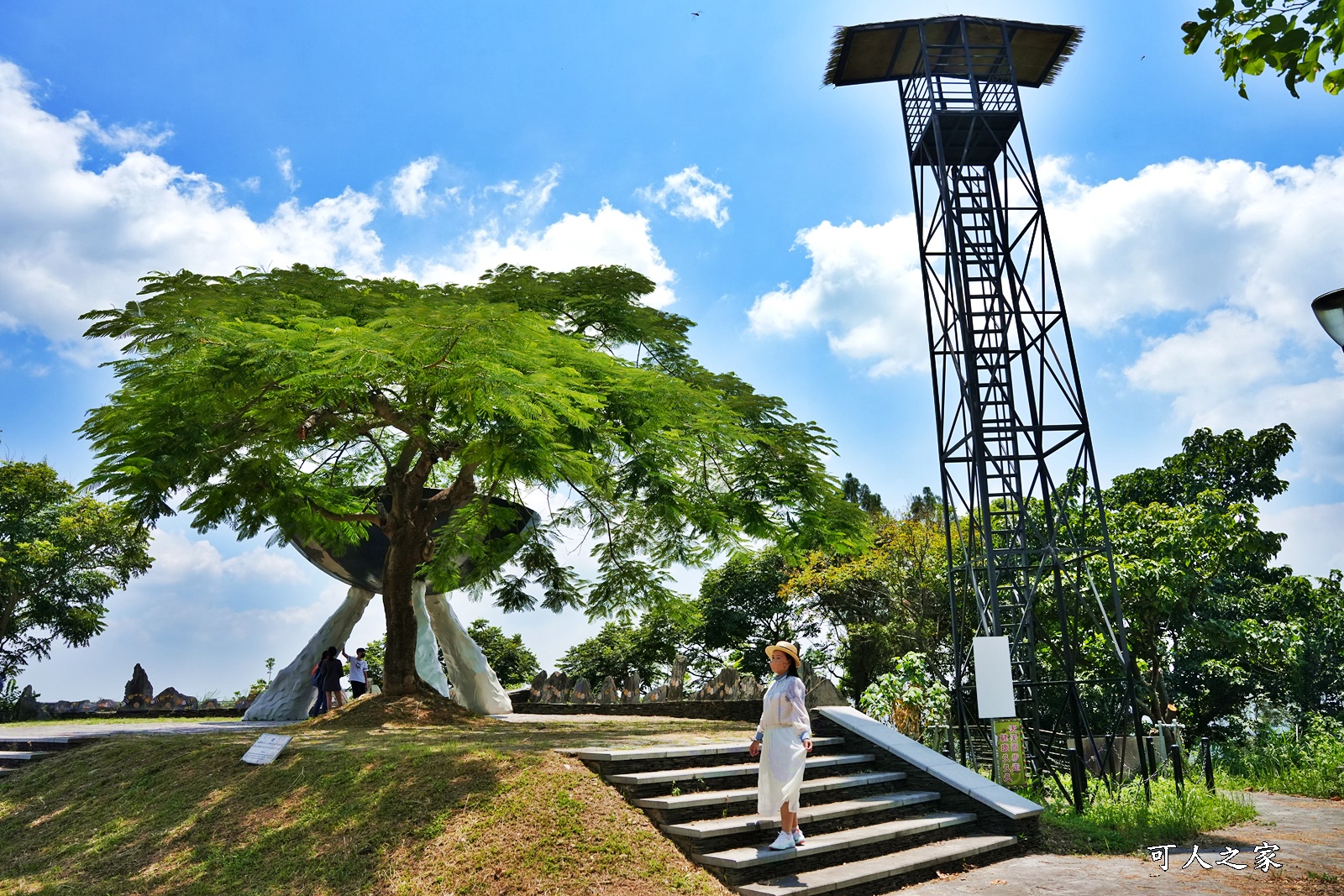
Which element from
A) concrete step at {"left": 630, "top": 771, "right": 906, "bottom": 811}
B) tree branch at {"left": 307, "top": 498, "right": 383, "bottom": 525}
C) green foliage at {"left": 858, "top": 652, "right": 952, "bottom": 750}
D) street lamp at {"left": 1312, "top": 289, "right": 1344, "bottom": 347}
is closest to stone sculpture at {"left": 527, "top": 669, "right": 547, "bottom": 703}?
tree branch at {"left": 307, "top": 498, "right": 383, "bottom": 525}

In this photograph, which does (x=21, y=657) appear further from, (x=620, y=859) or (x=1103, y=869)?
(x=1103, y=869)

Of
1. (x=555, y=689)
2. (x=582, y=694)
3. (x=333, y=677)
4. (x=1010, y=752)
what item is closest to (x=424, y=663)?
(x=333, y=677)

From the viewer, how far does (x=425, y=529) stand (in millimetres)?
13727

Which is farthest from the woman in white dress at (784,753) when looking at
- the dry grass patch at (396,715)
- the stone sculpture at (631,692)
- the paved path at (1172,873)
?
the stone sculpture at (631,692)

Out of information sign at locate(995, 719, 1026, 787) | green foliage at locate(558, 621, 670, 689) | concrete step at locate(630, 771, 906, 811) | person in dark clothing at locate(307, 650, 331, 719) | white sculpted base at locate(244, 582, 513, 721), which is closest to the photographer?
concrete step at locate(630, 771, 906, 811)

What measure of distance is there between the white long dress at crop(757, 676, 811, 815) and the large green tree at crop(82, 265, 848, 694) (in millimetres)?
3285

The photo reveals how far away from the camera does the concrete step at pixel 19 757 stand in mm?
11406

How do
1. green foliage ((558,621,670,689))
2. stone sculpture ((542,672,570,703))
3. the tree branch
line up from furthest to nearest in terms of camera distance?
green foliage ((558,621,670,689))
stone sculpture ((542,672,570,703))
the tree branch

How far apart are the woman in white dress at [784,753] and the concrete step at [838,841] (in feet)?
0.36

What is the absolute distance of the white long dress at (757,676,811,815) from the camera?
742 cm

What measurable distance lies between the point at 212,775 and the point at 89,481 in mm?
3146

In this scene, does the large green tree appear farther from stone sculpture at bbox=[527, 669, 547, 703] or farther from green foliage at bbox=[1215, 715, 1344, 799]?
green foliage at bbox=[1215, 715, 1344, 799]

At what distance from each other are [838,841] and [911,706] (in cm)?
495

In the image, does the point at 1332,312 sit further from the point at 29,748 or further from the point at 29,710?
the point at 29,710
